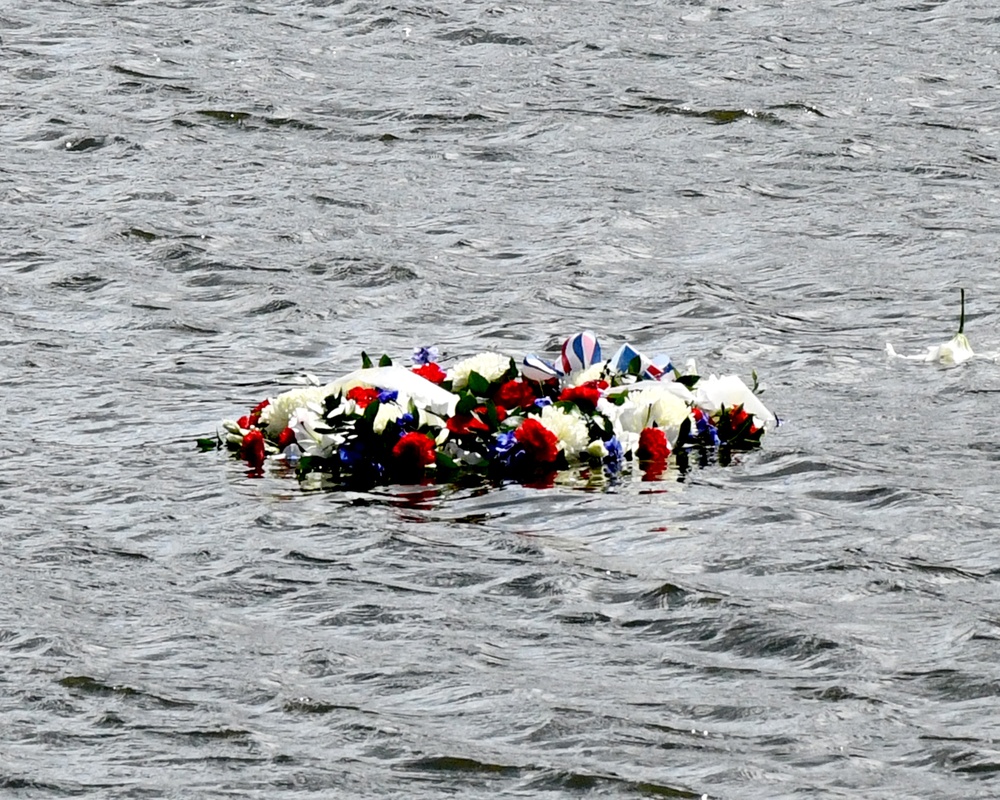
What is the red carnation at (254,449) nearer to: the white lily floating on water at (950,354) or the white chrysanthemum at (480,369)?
the white chrysanthemum at (480,369)

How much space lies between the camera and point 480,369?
10031mm

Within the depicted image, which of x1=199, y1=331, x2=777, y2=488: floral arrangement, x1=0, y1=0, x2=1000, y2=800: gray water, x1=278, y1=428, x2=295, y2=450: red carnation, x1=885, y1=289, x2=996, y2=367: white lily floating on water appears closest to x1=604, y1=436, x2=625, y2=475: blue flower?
x1=199, y1=331, x2=777, y2=488: floral arrangement

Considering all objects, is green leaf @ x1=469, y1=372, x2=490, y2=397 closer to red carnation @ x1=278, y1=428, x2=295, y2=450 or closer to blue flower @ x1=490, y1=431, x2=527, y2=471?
blue flower @ x1=490, y1=431, x2=527, y2=471

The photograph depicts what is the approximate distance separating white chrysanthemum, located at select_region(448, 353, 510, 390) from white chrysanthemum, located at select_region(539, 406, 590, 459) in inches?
21.6

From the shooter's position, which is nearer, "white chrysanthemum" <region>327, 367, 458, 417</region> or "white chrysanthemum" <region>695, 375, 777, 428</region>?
"white chrysanthemum" <region>327, 367, 458, 417</region>

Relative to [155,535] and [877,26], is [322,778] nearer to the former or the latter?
[155,535]

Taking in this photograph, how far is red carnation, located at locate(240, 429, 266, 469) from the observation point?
978 centimetres

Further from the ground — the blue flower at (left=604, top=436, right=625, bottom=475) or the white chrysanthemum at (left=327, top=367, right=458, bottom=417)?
the white chrysanthemum at (left=327, top=367, right=458, bottom=417)

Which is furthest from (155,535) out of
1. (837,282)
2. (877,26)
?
(877,26)

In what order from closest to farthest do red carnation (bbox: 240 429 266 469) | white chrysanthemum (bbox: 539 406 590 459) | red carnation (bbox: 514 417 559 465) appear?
1. red carnation (bbox: 514 417 559 465)
2. white chrysanthemum (bbox: 539 406 590 459)
3. red carnation (bbox: 240 429 266 469)

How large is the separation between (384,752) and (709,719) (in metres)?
1.05

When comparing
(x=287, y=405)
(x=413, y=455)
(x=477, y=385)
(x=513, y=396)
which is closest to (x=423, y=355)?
(x=477, y=385)

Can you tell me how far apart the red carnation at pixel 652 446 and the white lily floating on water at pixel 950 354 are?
225 centimetres

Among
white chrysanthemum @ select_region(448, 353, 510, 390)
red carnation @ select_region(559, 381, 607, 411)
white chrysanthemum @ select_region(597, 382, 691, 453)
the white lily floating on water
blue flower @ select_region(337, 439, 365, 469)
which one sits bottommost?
the white lily floating on water
